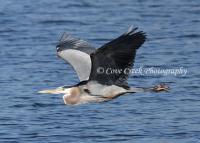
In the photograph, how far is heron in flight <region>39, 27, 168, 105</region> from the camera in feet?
31.7

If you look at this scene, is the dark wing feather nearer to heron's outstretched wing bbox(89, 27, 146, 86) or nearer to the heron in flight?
the heron in flight

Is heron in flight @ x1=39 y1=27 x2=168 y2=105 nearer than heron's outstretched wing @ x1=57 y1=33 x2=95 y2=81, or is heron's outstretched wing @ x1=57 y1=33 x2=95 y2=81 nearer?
heron in flight @ x1=39 y1=27 x2=168 y2=105

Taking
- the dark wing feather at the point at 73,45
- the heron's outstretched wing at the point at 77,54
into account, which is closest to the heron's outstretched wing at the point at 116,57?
the heron's outstretched wing at the point at 77,54

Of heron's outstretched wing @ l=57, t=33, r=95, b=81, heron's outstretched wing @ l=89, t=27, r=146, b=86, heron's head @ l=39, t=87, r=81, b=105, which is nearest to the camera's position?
heron's outstretched wing @ l=89, t=27, r=146, b=86

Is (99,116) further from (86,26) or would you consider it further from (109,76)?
Answer: (86,26)

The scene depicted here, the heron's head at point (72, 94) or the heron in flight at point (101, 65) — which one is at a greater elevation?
the heron in flight at point (101, 65)

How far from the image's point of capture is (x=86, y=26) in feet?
60.4

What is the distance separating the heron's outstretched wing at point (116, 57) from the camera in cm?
964

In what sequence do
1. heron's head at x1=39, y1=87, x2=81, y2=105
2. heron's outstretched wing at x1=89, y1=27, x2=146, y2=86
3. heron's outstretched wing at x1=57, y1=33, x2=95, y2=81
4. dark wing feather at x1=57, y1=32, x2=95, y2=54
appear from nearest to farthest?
heron's outstretched wing at x1=89, y1=27, x2=146, y2=86 < heron's head at x1=39, y1=87, x2=81, y2=105 < heron's outstretched wing at x1=57, y1=33, x2=95, y2=81 < dark wing feather at x1=57, y1=32, x2=95, y2=54

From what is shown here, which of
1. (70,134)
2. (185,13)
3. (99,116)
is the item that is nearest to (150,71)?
(99,116)

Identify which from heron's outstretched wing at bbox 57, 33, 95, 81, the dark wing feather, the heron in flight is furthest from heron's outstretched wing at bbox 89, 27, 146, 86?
the dark wing feather

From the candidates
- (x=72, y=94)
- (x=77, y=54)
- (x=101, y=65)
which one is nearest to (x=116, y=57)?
(x=101, y=65)

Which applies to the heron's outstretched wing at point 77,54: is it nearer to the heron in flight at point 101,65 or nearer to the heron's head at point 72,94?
the heron in flight at point 101,65

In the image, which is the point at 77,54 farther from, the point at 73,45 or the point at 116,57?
the point at 116,57
